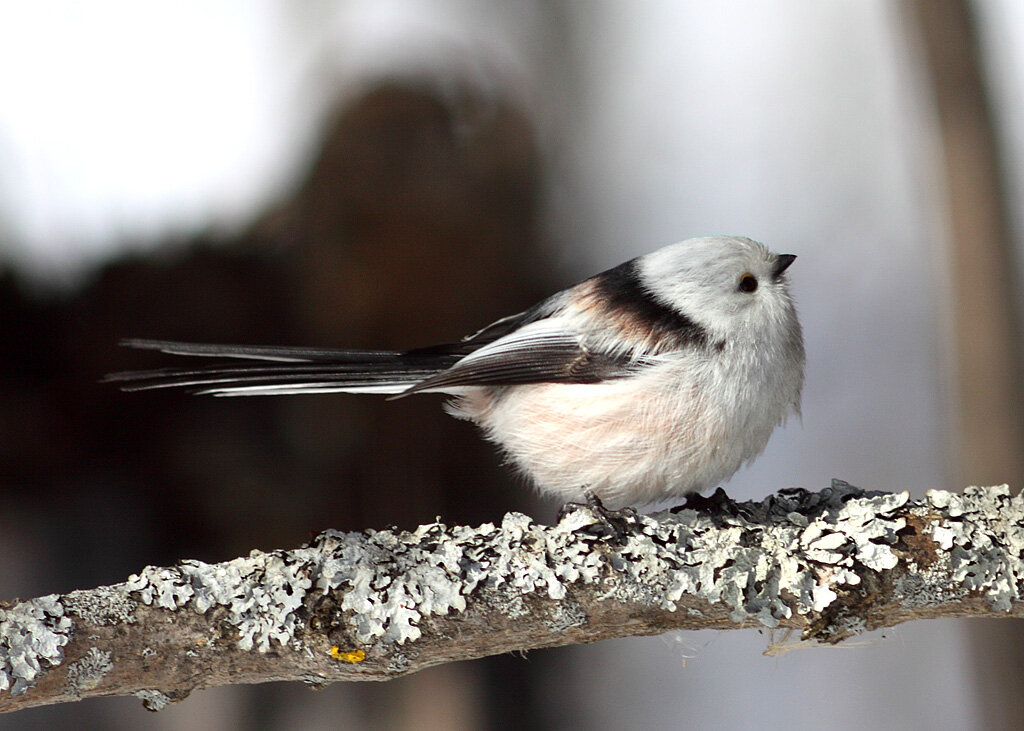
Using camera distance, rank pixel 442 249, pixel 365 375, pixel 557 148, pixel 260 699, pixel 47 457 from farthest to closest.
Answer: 1. pixel 557 148
2. pixel 442 249
3. pixel 260 699
4. pixel 47 457
5. pixel 365 375

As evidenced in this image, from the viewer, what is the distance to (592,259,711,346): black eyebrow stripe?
1160 millimetres

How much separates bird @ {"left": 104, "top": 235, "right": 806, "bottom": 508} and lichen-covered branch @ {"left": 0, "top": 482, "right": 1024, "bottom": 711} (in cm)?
17

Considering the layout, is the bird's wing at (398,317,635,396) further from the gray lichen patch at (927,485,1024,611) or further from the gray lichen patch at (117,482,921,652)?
the gray lichen patch at (927,485,1024,611)

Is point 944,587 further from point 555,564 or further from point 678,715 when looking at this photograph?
point 678,715

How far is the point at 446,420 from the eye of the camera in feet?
6.91

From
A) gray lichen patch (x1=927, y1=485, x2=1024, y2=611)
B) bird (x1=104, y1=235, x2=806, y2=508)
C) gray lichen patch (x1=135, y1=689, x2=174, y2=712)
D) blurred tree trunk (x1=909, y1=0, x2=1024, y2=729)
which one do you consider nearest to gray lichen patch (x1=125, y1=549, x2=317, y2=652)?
gray lichen patch (x1=135, y1=689, x2=174, y2=712)

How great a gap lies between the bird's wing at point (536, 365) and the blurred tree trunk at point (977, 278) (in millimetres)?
1269

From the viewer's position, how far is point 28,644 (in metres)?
0.84

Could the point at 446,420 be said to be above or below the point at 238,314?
below

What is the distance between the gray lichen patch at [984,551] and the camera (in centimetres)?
93

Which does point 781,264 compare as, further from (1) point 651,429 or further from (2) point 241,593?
(2) point 241,593

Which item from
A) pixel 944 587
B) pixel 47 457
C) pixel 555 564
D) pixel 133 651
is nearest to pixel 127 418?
pixel 47 457

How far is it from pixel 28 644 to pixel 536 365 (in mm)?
708

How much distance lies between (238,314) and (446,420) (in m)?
0.62
